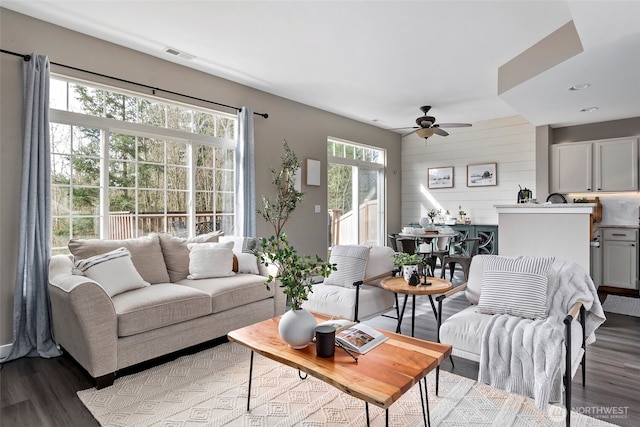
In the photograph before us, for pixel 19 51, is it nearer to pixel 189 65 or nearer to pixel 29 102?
pixel 29 102

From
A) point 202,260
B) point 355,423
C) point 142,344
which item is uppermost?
point 202,260

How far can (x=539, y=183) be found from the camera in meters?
6.05

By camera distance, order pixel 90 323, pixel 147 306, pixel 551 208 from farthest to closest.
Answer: pixel 551 208
pixel 147 306
pixel 90 323

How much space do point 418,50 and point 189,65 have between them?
8.19 feet

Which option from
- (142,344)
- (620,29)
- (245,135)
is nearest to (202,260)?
(142,344)

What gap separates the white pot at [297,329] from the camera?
1.94 m

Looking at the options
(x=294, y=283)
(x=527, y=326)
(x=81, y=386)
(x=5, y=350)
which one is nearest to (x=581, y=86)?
(x=527, y=326)

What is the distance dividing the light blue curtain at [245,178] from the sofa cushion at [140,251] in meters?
1.16

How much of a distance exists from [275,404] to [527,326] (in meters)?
1.60

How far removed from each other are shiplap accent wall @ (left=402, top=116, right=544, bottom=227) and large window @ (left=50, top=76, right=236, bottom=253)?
4.23m

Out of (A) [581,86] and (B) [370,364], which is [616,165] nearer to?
(A) [581,86]

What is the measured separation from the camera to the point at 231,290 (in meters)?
3.26

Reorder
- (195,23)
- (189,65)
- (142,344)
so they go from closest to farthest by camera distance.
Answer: (142,344) < (195,23) < (189,65)

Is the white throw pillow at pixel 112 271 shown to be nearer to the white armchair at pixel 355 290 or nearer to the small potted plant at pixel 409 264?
the white armchair at pixel 355 290
